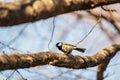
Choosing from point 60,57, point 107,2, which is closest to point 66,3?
point 107,2

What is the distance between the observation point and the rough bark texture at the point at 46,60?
210cm

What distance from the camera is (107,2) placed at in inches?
74.5

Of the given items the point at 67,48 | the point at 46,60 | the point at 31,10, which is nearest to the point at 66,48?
the point at 67,48

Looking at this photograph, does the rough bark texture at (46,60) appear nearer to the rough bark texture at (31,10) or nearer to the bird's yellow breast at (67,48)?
the bird's yellow breast at (67,48)

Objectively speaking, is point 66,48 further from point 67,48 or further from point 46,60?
point 46,60

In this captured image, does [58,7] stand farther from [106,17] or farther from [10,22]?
[106,17]

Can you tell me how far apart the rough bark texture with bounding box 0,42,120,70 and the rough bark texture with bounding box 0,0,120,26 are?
0.63m

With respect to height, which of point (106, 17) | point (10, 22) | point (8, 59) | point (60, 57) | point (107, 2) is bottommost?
point (106, 17)

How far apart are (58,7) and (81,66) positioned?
1115mm

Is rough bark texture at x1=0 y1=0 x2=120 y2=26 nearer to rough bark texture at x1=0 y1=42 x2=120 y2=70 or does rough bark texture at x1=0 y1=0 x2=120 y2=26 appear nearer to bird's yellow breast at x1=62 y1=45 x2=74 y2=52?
rough bark texture at x1=0 y1=42 x2=120 y2=70

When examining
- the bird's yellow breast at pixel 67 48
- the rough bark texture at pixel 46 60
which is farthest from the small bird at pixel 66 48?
the rough bark texture at pixel 46 60

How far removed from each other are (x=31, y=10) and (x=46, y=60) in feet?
3.05

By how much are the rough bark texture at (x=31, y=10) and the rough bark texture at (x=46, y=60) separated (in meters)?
0.63

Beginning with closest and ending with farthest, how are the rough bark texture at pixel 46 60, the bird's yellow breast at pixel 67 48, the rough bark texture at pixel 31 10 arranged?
the rough bark texture at pixel 31 10, the rough bark texture at pixel 46 60, the bird's yellow breast at pixel 67 48
